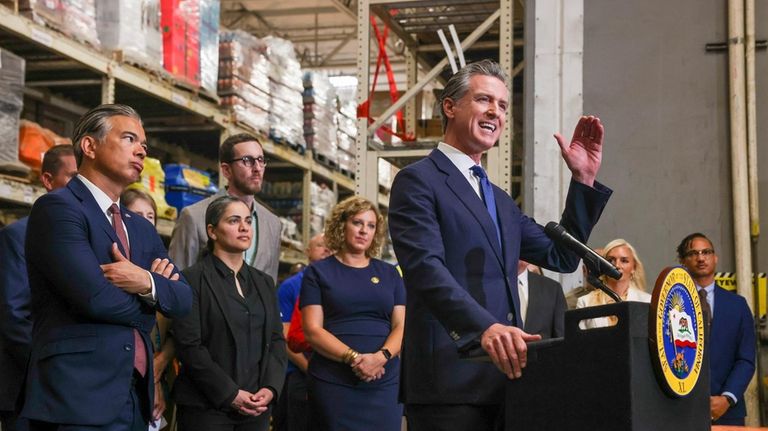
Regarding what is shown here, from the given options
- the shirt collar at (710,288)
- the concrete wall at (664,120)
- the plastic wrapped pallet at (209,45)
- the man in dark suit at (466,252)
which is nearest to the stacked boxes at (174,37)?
the plastic wrapped pallet at (209,45)

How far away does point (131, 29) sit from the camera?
6699 mm

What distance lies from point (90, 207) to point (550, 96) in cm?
357

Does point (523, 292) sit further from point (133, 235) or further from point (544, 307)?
point (133, 235)

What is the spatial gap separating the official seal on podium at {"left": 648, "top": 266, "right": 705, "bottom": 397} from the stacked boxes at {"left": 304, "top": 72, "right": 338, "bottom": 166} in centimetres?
840

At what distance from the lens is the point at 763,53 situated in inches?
230

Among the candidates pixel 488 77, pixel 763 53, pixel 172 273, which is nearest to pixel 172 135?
pixel 763 53

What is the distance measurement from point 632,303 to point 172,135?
24.9 feet

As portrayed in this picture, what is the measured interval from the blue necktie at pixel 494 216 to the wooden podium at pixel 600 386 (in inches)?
9.0

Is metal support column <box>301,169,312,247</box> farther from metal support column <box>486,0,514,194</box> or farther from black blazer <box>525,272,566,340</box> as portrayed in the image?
black blazer <box>525,272,566,340</box>

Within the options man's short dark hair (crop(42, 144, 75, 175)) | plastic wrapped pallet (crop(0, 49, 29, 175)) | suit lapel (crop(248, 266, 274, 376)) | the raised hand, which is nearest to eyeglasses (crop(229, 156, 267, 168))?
suit lapel (crop(248, 266, 274, 376))

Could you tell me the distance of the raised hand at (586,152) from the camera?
2500 mm

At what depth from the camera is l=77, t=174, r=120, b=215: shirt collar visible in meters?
2.85

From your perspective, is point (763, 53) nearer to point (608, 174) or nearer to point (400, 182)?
point (608, 174)

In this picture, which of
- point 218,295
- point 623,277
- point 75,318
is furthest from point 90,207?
point 623,277
